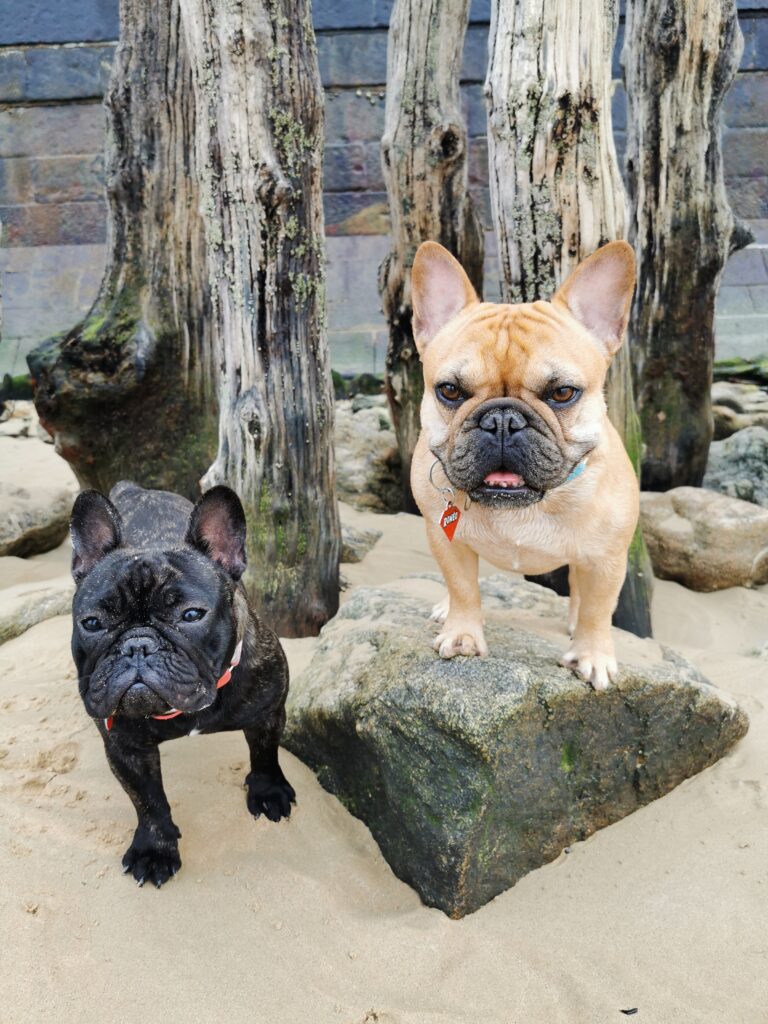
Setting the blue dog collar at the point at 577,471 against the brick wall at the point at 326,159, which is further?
the brick wall at the point at 326,159

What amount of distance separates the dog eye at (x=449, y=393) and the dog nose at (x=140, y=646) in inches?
48.9

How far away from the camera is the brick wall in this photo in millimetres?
11297

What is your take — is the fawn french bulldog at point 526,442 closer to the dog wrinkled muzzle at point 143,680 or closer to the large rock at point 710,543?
the dog wrinkled muzzle at point 143,680

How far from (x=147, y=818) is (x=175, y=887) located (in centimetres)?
27

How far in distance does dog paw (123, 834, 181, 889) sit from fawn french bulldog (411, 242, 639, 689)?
1.29 m

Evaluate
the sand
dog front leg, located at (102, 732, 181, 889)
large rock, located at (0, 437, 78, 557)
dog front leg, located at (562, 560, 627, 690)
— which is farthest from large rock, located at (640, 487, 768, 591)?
large rock, located at (0, 437, 78, 557)

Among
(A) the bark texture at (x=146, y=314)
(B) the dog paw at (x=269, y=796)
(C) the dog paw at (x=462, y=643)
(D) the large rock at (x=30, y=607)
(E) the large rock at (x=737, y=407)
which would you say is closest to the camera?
(C) the dog paw at (x=462, y=643)

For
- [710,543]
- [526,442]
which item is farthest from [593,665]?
[710,543]

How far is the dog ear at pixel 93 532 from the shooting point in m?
3.22


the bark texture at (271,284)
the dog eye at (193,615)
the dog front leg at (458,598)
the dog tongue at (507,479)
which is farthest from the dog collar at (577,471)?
the bark texture at (271,284)

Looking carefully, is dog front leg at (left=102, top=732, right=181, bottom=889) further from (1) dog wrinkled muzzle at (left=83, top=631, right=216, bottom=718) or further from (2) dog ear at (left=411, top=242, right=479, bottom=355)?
(2) dog ear at (left=411, top=242, right=479, bottom=355)

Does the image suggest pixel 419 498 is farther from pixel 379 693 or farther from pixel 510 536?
pixel 379 693

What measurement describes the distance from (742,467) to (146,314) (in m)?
4.74

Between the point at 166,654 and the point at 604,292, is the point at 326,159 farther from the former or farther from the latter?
the point at 166,654
